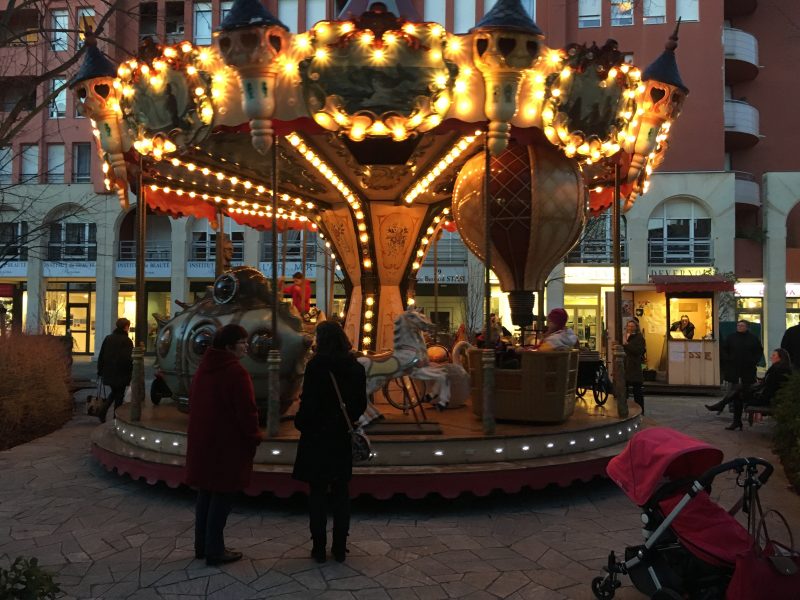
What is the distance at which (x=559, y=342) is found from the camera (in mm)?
8531

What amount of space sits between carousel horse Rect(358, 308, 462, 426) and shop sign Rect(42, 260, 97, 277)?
87.4 feet

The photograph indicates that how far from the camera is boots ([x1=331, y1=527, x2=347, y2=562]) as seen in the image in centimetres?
520

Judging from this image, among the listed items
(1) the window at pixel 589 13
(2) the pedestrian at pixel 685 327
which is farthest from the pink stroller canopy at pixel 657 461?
(1) the window at pixel 589 13

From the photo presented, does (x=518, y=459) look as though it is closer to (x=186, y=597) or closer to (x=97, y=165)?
(x=186, y=597)

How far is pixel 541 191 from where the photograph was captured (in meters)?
8.83

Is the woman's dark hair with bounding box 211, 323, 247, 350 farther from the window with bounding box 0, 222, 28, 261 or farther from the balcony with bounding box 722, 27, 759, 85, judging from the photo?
the balcony with bounding box 722, 27, 759, 85

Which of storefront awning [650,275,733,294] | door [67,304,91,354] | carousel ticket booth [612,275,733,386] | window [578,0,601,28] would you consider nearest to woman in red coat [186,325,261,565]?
carousel ticket booth [612,275,733,386]

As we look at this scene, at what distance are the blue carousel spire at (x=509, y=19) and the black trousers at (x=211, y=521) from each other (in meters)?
5.11

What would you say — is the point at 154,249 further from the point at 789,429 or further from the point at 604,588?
the point at 604,588

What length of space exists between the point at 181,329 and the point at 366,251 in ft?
12.7

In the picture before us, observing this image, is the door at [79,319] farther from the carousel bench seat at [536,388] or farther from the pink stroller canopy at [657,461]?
the pink stroller canopy at [657,461]

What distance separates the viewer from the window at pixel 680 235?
27672 millimetres

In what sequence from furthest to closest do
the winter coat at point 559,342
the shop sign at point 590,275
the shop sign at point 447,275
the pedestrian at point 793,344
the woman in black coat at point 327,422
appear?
1. the shop sign at point 447,275
2. the shop sign at point 590,275
3. the pedestrian at point 793,344
4. the winter coat at point 559,342
5. the woman in black coat at point 327,422

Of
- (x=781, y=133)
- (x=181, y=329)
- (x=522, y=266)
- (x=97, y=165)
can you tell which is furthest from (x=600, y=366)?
(x=97, y=165)
